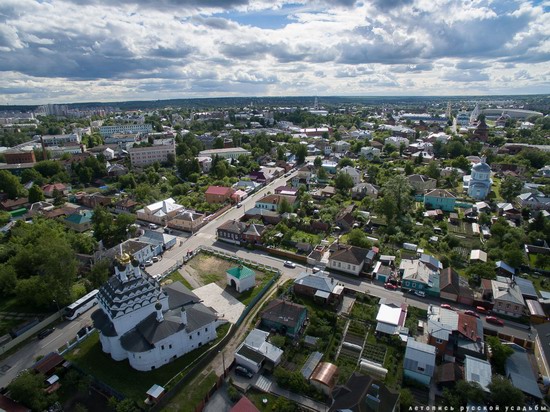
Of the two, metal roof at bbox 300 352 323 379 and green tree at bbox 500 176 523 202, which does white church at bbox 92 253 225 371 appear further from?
green tree at bbox 500 176 523 202

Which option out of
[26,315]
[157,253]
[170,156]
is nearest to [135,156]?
[170,156]

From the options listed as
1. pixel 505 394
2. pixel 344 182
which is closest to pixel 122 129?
pixel 344 182

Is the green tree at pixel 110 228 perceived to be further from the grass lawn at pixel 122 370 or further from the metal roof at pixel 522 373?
the metal roof at pixel 522 373

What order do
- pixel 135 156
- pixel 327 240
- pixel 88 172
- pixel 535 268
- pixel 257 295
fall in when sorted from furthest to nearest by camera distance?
1. pixel 135 156
2. pixel 88 172
3. pixel 327 240
4. pixel 535 268
5. pixel 257 295

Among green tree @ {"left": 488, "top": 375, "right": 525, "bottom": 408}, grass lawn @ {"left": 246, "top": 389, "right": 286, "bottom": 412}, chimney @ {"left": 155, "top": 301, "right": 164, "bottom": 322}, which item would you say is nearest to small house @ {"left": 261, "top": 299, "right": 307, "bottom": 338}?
grass lawn @ {"left": 246, "top": 389, "right": 286, "bottom": 412}

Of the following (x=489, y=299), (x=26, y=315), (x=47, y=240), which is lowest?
(x=26, y=315)

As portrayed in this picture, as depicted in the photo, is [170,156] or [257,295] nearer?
[257,295]

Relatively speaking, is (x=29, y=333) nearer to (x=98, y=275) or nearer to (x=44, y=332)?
(x=44, y=332)

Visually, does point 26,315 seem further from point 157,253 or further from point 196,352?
point 196,352
